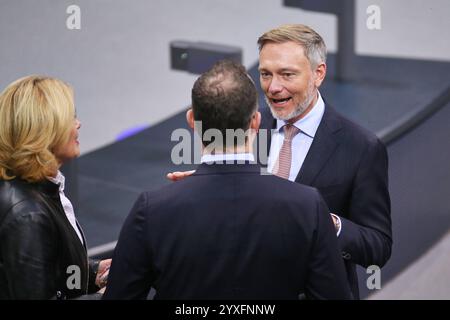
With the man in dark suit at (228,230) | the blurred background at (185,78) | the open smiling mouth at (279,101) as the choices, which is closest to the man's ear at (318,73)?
the open smiling mouth at (279,101)

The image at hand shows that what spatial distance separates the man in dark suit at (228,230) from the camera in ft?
6.02

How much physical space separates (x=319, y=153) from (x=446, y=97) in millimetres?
3751

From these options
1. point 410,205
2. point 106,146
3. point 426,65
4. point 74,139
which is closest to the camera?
point 74,139

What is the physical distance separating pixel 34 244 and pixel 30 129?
0.32 metres

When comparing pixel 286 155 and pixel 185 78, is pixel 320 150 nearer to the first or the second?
pixel 286 155

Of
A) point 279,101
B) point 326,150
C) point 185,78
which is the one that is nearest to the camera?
point 326,150

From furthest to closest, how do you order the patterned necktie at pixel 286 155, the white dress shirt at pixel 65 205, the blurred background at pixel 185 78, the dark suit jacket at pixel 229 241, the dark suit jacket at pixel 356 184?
1. the blurred background at pixel 185 78
2. the patterned necktie at pixel 286 155
3. the dark suit jacket at pixel 356 184
4. the white dress shirt at pixel 65 205
5. the dark suit jacket at pixel 229 241

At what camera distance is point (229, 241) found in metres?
1.83

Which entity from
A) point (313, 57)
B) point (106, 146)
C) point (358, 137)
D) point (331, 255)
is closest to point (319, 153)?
point (358, 137)

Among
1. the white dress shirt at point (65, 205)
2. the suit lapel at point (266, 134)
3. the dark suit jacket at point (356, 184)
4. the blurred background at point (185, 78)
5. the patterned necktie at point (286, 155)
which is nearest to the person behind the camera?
the white dress shirt at point (65, 205)

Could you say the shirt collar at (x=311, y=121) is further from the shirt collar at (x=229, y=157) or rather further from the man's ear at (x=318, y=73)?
the shirt collar at (x=229, y=157)

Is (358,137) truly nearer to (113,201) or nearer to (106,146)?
(113,201)

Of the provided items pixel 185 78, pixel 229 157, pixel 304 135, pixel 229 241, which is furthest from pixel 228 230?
pixel 185 78

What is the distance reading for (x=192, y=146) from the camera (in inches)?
228
